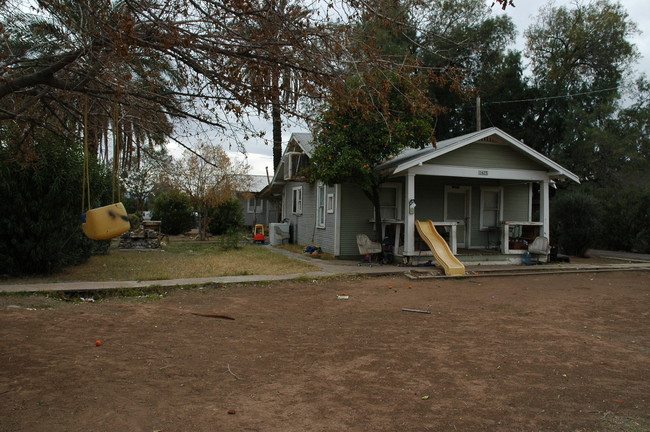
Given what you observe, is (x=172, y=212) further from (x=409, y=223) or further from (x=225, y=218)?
(x=409, y=223)

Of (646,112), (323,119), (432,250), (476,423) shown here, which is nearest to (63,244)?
(323,119)

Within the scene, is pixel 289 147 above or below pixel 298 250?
above

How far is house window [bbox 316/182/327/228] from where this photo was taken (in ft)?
63.4

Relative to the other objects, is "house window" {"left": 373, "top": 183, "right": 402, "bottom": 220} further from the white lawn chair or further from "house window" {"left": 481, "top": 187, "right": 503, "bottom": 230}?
"house window" {"left": 481, "top": 187, "right": 503, "bottom": 230}

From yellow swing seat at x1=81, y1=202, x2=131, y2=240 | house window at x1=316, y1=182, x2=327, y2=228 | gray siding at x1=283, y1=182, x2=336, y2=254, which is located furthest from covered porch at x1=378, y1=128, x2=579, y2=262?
yellow swing seat at x1=81, y1=202, x2=131, y2=240

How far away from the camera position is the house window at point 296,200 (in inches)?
883

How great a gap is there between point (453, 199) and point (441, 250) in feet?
14.1

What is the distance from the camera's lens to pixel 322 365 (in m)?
5.74

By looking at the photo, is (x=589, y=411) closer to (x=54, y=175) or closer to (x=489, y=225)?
(x=54, y=175)

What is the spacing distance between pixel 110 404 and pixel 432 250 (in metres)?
11.2

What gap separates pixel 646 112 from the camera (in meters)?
26.6

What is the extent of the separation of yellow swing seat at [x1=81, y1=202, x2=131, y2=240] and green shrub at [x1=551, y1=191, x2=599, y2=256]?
736 inches

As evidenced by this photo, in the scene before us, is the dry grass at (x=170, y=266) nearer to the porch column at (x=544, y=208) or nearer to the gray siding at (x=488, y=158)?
the gray siding at (x=488, y=158)

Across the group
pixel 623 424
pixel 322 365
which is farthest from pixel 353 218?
pixel 623 424
